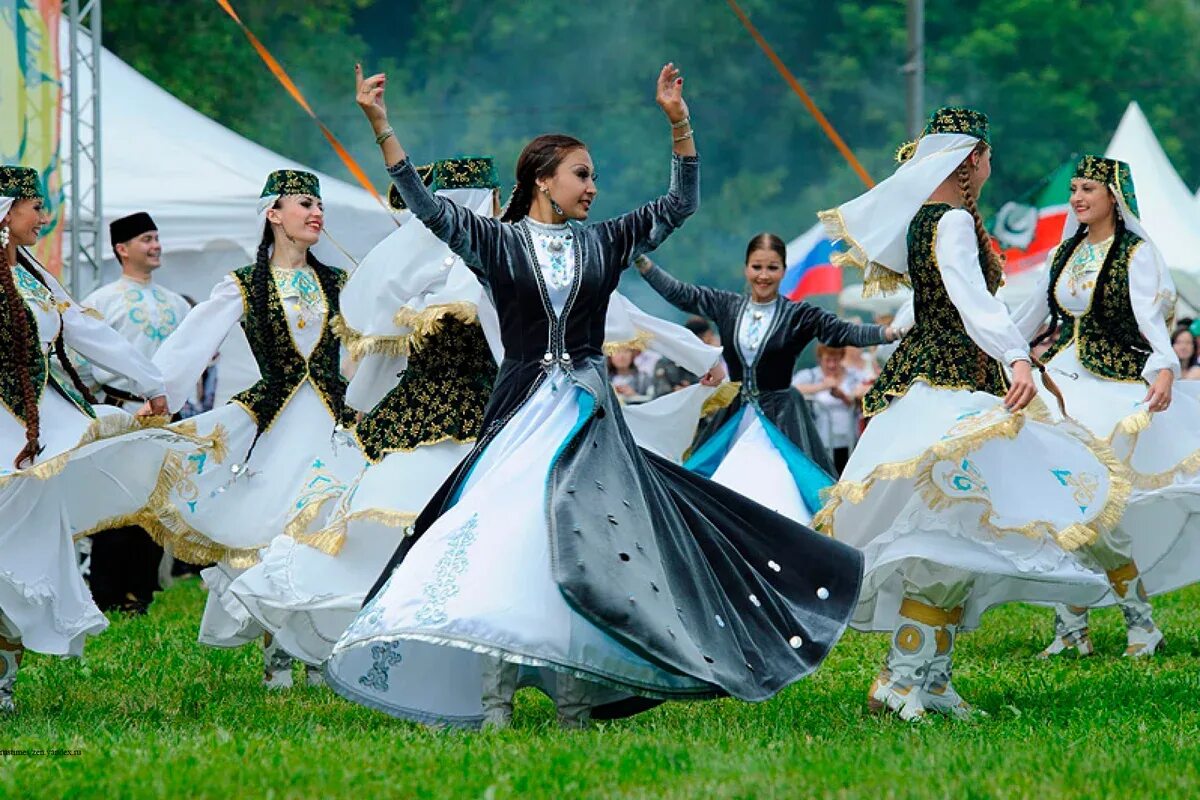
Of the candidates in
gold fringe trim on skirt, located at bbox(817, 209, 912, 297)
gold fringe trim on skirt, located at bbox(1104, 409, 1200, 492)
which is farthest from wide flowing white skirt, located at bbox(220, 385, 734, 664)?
gold fringe trim on skirt, located at bbox(1104, 409, 1200, 492)

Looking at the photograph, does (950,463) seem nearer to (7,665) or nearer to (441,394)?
(441,394)

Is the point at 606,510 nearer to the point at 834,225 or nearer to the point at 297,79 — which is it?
the point at 834,225

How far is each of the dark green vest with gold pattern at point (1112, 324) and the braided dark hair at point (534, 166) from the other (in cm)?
260

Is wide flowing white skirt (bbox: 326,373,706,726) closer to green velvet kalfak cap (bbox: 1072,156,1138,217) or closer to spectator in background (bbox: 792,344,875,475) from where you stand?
green velvet kalfak cap (bbox: 1072,156,1138,217)

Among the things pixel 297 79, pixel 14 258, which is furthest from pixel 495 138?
pixel 14 258

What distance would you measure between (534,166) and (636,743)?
5.63 feet

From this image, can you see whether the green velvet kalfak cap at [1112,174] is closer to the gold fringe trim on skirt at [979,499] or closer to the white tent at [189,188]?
the gold fringe trim on skirt at [979,499]

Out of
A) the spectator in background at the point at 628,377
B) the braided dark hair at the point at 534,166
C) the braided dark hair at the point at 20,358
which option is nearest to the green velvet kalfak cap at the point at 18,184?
the braided dark hair at the point at 20,358

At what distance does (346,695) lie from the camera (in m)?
5.25

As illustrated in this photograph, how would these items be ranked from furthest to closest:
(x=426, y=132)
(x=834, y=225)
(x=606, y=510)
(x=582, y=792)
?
(x=426, y=132), (x=834, y=225), (x=606, y=510), (x=582, y=792)

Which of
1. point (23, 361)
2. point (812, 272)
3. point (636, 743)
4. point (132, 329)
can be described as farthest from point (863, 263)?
point (812, 272)

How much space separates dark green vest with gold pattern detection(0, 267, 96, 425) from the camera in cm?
606

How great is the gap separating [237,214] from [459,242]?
777 centimetres

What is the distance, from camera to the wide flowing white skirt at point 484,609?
487 centimetres
